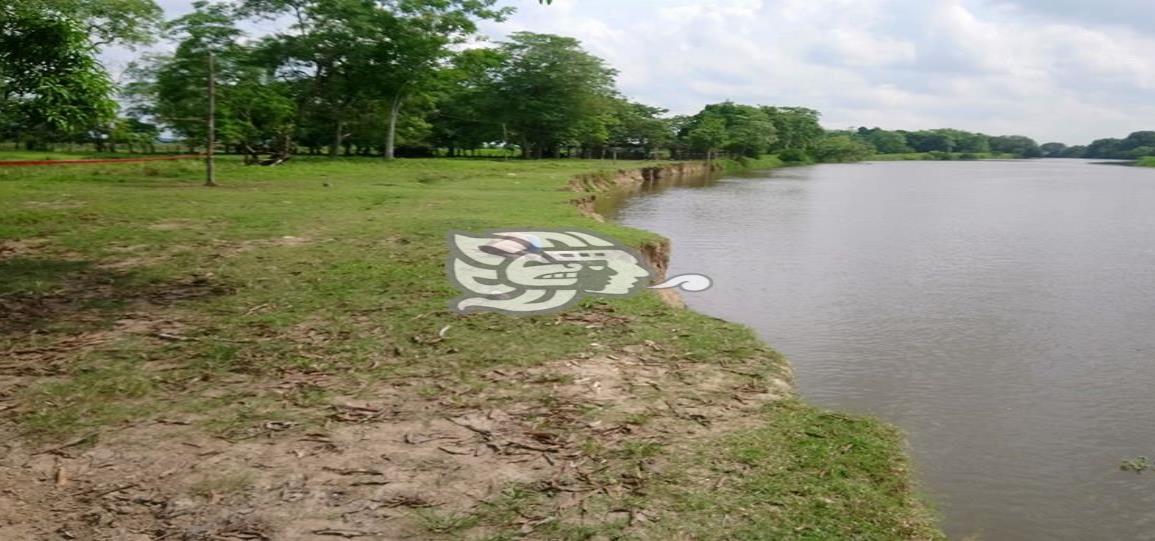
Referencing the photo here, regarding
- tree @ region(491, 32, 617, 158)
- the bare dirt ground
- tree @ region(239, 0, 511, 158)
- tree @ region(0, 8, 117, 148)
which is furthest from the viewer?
tree @ region(491, 32, 617, 158)

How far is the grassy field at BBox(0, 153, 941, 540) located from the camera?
3086 millimetres

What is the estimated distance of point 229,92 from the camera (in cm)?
2541

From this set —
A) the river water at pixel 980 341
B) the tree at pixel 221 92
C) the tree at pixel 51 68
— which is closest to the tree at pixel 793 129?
the tree at pixel 221 92

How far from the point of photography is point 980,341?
7.50m

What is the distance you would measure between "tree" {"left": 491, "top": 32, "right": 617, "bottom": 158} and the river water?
26923 millimetres

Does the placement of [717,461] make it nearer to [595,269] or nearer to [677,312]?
[677,312]

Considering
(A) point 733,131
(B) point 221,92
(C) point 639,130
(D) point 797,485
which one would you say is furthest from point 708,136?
(D) point 797,485

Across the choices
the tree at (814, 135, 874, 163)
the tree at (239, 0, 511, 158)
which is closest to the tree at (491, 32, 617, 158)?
the tree at (239, 0, 511, 158)

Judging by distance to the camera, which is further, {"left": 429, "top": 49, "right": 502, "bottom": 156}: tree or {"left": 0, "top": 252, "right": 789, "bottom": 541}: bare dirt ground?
{"left": 429, "top": 49, "right": 502, "bottom": 156}: tree

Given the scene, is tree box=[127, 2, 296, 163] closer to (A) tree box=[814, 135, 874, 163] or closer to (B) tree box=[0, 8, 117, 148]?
(B) tree box=[0, 8, 117, 148]

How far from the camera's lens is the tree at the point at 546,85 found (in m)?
43.7

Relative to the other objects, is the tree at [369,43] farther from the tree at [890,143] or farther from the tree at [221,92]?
the tree at [890,143]

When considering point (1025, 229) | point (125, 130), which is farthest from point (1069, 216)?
point (125, 130)

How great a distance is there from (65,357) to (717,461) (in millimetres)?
3934
